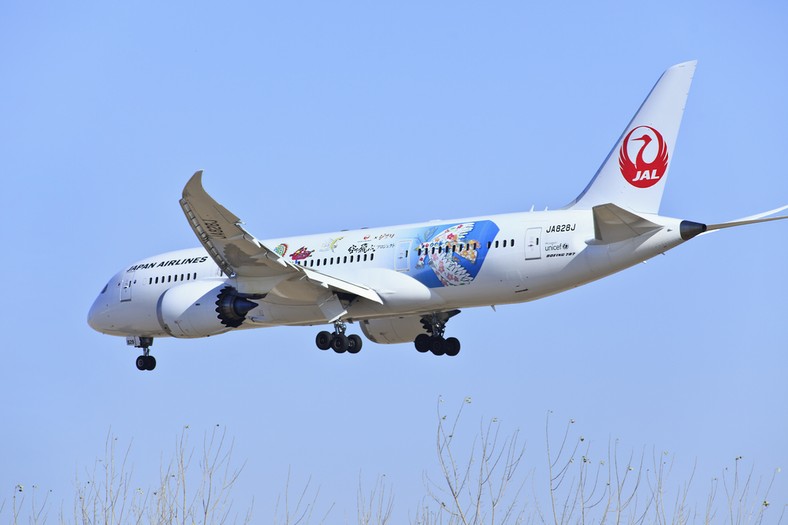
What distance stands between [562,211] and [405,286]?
4353 millimetres

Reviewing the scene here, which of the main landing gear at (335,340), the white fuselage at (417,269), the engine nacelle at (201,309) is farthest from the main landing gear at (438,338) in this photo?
the engine nacelle at (201,309)

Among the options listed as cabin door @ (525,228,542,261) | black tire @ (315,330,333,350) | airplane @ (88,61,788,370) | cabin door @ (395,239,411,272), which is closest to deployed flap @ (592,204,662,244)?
airplane @ (88,61,788,370)

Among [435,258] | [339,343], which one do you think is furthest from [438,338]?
[435,258]

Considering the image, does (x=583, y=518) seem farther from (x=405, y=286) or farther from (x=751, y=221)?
(x=405, y=286)

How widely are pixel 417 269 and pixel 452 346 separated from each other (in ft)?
12.1

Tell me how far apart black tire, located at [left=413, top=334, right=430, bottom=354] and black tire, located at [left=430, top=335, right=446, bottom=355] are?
19 centimetres

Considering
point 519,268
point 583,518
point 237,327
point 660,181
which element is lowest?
point 583,518

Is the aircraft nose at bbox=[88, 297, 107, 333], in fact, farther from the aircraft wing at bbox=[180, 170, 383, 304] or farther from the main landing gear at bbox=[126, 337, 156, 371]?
the aircraft wing at bbox=[180, 170, 383, 304]

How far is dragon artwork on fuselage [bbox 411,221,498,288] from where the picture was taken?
30609 mm

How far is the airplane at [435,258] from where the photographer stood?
2916cm

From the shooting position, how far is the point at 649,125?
100.0 ft

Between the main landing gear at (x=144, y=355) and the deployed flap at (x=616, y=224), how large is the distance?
15.2 meters

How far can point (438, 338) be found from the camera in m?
34.9

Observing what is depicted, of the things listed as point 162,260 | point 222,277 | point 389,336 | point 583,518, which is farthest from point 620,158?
point 583,518
